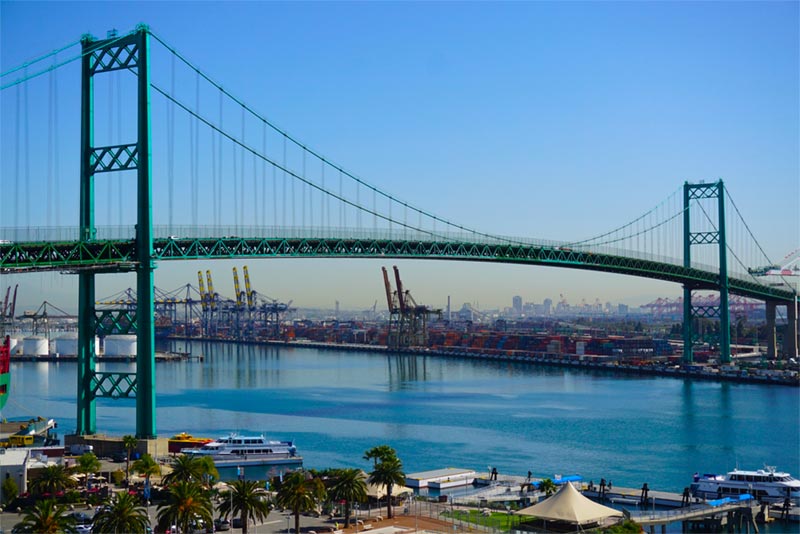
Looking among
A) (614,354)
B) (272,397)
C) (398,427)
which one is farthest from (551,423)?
(614,354)

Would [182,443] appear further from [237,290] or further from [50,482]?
[237,290]

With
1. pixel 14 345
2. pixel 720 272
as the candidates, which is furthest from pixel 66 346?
pixel 720 272

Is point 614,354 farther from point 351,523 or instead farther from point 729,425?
→ point 351,523

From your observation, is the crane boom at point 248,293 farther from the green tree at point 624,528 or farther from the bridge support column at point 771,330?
the green tree at point 624,528

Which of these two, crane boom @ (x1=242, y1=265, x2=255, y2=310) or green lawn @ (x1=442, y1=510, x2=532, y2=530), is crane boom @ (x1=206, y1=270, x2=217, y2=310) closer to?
crane boom @ (x1=242, y1=265, x2=255, y2=310)

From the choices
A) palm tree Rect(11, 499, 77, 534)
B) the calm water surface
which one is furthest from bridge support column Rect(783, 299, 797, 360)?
palm tree Rect(11, 499, 77, 534)

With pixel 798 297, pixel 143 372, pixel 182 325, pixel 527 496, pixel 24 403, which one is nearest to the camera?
pixel 527 496
